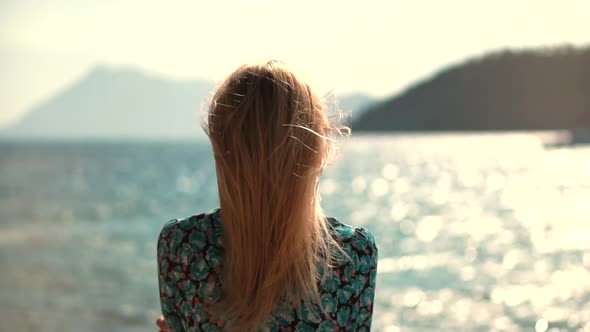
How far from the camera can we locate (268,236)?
1.59 m

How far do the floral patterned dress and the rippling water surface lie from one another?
256mm

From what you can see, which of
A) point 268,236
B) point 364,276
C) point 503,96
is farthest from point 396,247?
point 503,96

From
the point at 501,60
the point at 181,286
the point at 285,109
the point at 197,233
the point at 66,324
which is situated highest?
the point at 501,60

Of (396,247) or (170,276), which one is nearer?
(170,276)

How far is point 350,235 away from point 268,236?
185mm

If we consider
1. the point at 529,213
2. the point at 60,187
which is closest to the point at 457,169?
the point at 60,187

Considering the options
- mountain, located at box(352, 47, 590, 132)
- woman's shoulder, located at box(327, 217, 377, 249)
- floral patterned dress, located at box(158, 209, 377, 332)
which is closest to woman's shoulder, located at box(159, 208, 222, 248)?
floral patterned dress, located at box(158, 209, 377, 332)

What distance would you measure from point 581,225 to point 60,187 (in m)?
30.3

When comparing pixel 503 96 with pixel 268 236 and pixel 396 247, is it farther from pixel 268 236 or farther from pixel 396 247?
pixel 268 236

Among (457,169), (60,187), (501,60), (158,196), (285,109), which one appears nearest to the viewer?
(285,109)

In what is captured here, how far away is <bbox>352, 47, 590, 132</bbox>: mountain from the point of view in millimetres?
84250

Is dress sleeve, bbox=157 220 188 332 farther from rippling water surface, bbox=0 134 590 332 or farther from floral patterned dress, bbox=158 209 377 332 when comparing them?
rippling water surface, bbox=0 134 590 332

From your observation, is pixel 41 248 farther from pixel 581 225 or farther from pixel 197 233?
pixel 197 233

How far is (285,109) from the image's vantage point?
156cm
